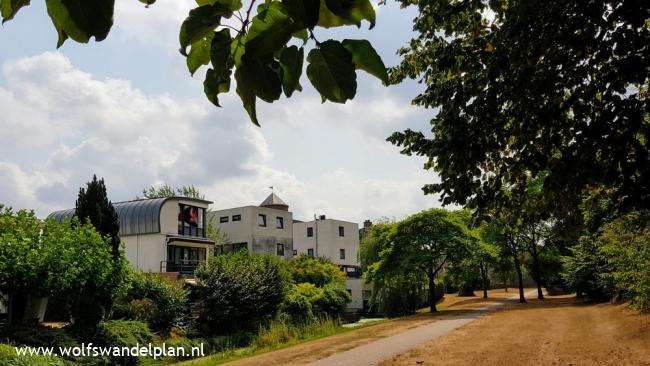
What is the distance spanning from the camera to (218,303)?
23.5 meters

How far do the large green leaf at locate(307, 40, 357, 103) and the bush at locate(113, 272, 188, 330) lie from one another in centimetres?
2170

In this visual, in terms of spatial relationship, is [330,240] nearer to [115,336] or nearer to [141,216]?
[141,216]

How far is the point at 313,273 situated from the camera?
3512 centimetres

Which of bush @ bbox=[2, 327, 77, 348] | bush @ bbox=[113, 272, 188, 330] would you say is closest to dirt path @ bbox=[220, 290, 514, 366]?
bush @ bbox=[2, 327, 77, 348]

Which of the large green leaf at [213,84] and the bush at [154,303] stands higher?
the large green leaf at [213,84]

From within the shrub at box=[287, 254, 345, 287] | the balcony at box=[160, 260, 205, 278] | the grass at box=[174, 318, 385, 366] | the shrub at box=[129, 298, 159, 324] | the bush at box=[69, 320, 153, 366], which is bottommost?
the grass at box=[174, 318, 385, 366]

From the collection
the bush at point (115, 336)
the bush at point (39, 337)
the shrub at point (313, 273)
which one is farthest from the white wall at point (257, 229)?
the bush at point (39, 337)

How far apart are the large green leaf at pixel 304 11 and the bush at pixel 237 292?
23.6 meters

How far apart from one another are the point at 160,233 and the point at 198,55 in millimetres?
35991

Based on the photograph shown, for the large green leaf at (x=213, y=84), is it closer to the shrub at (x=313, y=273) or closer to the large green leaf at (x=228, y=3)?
the large green leaf at (x=228, y=3)

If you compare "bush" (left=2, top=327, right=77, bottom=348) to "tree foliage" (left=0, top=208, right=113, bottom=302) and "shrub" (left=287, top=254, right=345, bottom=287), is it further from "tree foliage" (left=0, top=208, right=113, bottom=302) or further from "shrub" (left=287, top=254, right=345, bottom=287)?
"shrub" (left=287, top=254, right=345, bottom=287)

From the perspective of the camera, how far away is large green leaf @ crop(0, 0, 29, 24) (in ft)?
3.11

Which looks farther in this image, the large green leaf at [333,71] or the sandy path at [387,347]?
the sandy path at [387,347]

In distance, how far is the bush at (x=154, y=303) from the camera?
21.3 metres
